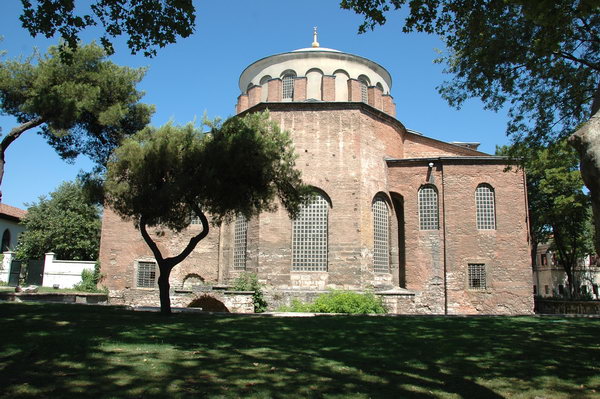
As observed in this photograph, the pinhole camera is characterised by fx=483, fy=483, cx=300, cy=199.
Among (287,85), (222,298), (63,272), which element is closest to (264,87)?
(287,85)

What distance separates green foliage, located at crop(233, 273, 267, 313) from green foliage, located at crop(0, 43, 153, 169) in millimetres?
7310

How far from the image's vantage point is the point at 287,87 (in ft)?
85.7

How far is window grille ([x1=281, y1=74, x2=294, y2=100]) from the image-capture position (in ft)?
85.0

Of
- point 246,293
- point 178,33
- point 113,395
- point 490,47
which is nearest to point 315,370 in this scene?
point 113,395

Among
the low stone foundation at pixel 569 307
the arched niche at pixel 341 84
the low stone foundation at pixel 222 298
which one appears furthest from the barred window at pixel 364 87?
the low stone foundation at pixel 569 307

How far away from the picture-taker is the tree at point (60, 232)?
1452 inches

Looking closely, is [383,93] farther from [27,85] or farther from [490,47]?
[27,85]

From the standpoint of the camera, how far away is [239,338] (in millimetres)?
9070

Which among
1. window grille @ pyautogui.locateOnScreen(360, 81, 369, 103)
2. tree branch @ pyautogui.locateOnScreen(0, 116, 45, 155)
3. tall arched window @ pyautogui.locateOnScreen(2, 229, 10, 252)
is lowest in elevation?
tall arched window @ pyautogui.locateOnScreen(2, 229, 10, 252)

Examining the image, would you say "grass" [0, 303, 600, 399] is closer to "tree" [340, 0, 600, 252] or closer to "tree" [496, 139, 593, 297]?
"tree" [340, 0, 600, 252]

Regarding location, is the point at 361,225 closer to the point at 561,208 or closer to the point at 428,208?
→ the point at 428,208

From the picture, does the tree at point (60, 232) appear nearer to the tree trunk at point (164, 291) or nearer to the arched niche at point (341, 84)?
the arched niche at point (341, 84)

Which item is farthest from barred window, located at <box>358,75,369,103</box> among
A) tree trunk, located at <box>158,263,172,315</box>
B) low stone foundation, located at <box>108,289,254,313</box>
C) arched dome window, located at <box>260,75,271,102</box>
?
tree trunk, located at <box>158,263,172,315</box>

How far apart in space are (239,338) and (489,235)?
59.1 ft
